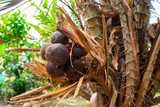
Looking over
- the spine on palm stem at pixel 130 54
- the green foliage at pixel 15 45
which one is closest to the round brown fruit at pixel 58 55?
the spine on palm stem at pixel 130 54

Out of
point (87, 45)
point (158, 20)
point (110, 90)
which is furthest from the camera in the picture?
point (158, 20)

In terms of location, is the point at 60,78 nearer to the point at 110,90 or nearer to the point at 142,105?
the point at 110,90

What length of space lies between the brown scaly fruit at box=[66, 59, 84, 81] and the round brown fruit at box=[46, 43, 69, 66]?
27 mm

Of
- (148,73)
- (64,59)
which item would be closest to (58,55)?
(64,59)

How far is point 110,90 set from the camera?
39 centimetres

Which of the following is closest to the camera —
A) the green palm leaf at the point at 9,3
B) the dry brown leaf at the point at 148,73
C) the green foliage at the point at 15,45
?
the green palm leaf at the point at 9,3

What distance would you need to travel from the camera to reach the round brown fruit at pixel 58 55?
0.32 meters

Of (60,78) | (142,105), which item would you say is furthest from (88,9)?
(142,105)

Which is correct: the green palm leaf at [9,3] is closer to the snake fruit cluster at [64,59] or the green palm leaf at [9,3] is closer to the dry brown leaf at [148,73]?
the snake fruit cluster at [64,59]

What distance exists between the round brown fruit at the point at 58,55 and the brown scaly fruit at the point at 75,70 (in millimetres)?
27

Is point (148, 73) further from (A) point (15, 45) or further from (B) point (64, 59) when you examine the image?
(A) point (15, 45)

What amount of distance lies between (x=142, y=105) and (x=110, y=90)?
158mm

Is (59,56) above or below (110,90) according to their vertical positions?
above

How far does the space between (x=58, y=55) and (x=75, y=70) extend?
63 millimetres
